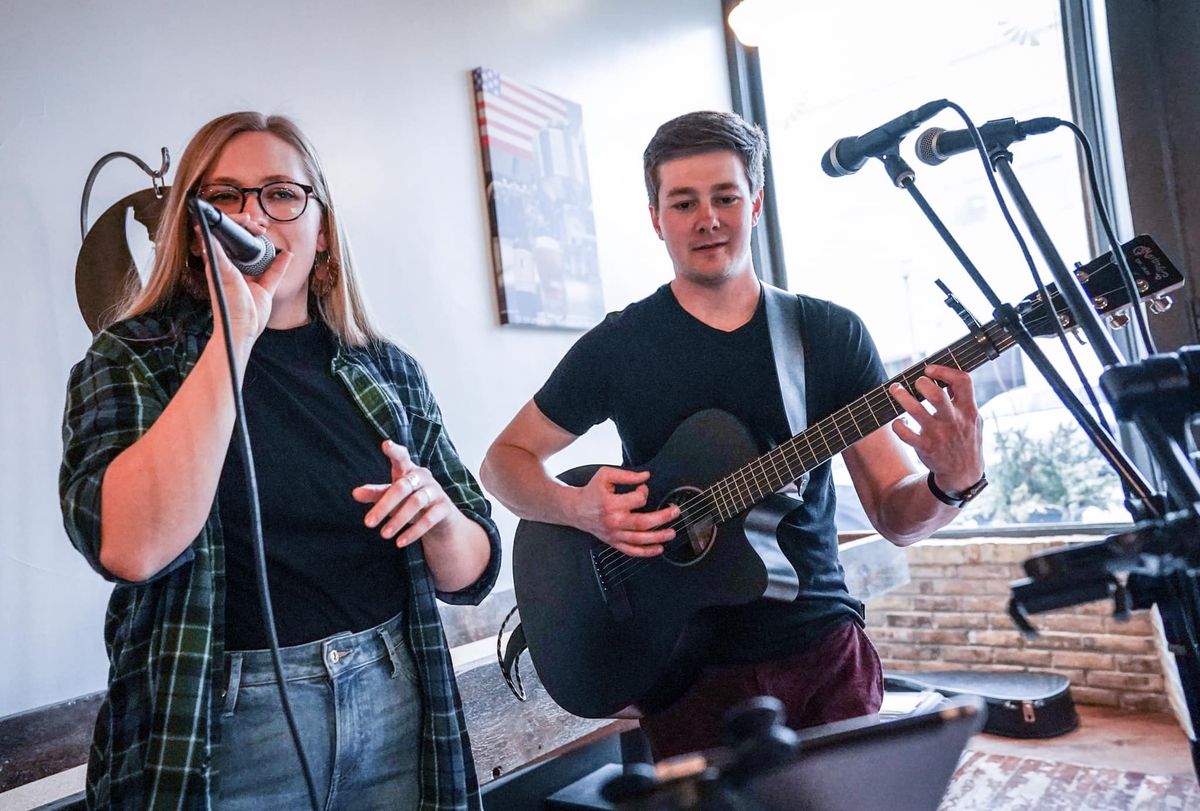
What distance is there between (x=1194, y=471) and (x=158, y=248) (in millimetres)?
1337

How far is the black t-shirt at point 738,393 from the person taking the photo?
5.22 feet

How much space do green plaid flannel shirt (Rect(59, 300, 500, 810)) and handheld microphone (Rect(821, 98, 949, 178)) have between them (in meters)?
0.95

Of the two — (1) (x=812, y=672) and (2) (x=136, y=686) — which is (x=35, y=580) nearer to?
(2) (x=136, y=686)

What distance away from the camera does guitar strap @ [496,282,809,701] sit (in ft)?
5.52

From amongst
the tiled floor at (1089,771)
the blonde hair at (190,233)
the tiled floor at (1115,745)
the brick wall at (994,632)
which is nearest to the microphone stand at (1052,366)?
the blonde hair at (190,233)

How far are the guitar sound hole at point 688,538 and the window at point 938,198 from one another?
2170 millimetres

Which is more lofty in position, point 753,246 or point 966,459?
point 753,246

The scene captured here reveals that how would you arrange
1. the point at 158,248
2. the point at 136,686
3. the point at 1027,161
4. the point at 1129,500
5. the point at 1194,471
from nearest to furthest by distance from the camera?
the point at 1194,471 → the point at 1129,500 → the point at 136,686 → the point at 158,248 → the point at 1027,161

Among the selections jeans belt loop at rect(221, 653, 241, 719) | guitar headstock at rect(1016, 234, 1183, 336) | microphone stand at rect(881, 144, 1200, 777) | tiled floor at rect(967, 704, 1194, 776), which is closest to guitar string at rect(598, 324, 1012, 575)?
guitar headstock at rect(1016, 234, 1183, 336)

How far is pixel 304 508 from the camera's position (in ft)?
3.97

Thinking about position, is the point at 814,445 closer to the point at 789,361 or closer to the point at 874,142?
the point at 789,361

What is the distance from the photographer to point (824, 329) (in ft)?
5.77

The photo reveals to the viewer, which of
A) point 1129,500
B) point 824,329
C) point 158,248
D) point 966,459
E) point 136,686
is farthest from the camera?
point 824,329

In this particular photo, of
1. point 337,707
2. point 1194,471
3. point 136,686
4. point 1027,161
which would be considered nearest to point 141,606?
point 136,686
